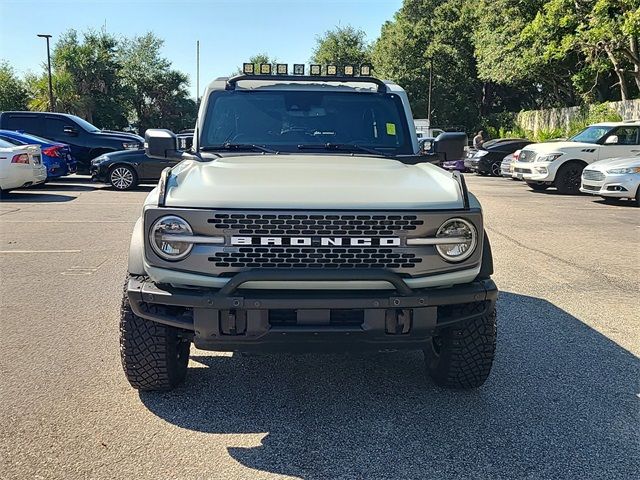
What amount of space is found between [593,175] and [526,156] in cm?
302

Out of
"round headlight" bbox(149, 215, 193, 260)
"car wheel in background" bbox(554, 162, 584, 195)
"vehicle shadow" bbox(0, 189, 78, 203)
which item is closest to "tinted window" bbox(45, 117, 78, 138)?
"vehicle shadow" bbox(0, 189, 78, 203)

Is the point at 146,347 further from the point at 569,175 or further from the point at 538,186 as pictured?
the point at 538,186

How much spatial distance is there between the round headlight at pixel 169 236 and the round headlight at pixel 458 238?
129cm

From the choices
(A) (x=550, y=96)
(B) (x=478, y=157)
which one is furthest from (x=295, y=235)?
(A) (x=550, y=96)

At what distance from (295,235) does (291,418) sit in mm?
1052

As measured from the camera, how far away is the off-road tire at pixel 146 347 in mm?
3451

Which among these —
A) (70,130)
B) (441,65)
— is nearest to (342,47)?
(441,65)

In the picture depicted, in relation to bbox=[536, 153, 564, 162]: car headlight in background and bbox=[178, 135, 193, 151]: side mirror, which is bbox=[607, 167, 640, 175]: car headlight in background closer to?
bbox=[536, 153, 564, 162]: car headlight in background

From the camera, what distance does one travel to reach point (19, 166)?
13.0m

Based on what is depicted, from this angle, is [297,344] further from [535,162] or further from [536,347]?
[535,162]

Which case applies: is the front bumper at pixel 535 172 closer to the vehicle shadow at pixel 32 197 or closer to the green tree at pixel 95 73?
the vehicle shadow at pixel 32 197

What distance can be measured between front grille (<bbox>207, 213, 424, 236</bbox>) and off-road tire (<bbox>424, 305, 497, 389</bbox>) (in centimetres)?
79

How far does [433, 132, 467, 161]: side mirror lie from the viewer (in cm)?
480

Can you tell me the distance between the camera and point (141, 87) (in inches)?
2196
